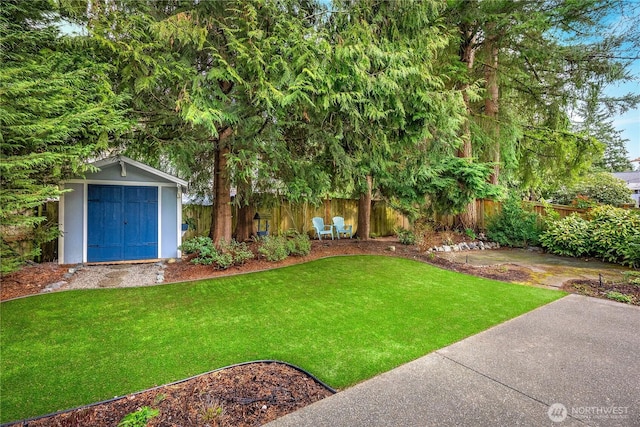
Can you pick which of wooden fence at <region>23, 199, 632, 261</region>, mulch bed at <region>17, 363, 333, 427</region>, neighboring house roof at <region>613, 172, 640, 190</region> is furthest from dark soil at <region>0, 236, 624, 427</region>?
neighboring house roof at <region>613, 172, 640, 190</region>

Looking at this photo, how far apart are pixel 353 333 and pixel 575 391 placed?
1.87 metres

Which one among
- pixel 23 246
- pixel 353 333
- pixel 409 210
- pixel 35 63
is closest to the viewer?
pixel 353 333

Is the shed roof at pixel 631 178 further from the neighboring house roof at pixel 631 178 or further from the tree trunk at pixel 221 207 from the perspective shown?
the tree trunk at pixel 221 207

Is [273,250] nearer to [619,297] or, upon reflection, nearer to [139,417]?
[139,417]

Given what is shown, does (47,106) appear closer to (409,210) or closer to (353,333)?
(353,333)

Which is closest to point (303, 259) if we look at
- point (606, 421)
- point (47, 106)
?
point (47, 106)

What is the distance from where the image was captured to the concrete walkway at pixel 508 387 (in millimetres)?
1916

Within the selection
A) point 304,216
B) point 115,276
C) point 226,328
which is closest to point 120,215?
point 115,276

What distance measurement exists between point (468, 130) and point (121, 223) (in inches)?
375

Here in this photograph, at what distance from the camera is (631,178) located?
Answer: 85.5 feet

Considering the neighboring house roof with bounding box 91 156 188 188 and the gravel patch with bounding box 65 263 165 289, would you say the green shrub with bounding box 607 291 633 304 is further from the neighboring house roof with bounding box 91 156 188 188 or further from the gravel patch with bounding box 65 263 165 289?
the neighboring house roof with bounding box 91 156 188 188

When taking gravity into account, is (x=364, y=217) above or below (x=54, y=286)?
above

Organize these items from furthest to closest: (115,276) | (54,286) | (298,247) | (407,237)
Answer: (407,237), (298,247), (115,276), (54,286)

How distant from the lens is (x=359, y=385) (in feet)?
7.44
